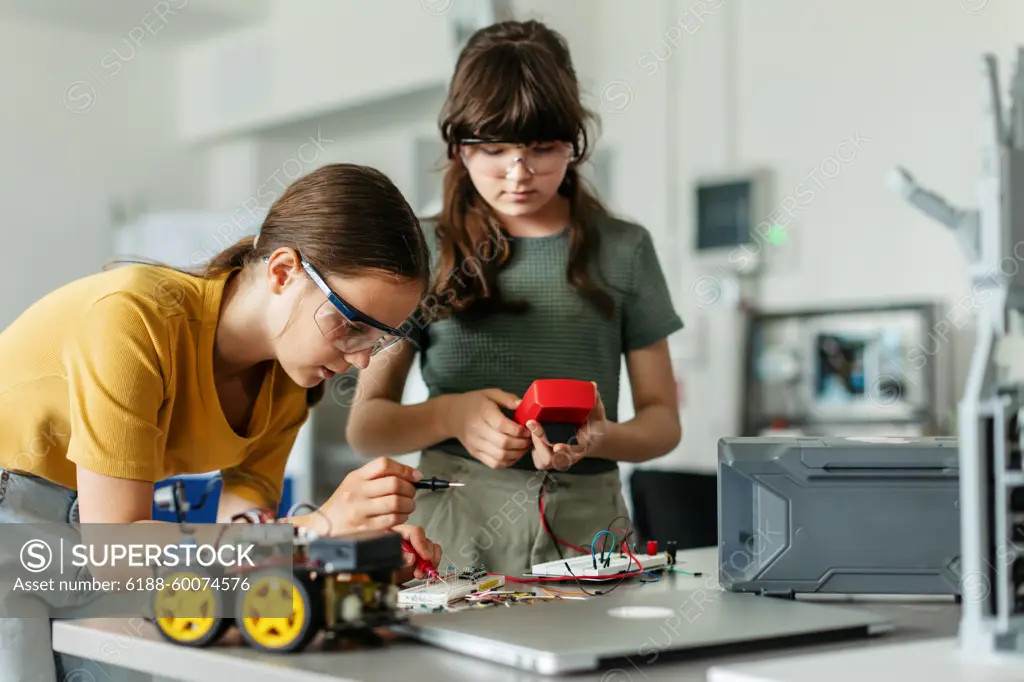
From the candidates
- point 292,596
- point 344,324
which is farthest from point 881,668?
point 344,324

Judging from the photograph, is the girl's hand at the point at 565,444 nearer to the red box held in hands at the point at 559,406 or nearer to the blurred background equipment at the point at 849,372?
the red box held in hands at the point at 559,406

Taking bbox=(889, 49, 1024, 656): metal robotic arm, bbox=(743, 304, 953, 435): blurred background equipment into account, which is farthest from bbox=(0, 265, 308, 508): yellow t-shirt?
bbox=(743, 304, 953, 435): blurred background equipment

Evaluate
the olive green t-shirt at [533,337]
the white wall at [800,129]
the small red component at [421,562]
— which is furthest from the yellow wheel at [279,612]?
the white wall at [800,129]

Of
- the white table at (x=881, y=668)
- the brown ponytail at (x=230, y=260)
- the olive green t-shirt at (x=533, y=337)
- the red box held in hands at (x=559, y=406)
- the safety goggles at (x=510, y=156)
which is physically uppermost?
the safety goggles at (x=510, y=156)

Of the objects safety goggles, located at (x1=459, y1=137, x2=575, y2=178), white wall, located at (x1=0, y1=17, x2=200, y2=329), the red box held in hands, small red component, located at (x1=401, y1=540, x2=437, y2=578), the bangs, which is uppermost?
white wall, located at (x1=0, y1=17, x2=200, y2=329)

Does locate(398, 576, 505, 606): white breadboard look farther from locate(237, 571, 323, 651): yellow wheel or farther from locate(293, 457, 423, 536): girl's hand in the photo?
locate(237, 571, 323, 651): yellow wheel

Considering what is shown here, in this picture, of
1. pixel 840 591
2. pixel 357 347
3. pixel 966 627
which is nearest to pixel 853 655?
pixel 966 627

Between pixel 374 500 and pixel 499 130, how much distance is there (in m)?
0.65

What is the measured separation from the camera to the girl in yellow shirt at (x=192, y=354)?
118cm

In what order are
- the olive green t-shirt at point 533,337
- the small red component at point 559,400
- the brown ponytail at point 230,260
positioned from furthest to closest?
1. the olive green t-shirt at point 533,337
2. the brown ponytail at point 230,260
3. the small red component at point 559,400

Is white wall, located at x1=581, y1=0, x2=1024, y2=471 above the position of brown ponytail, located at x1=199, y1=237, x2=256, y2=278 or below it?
above

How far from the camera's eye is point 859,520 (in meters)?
1.20

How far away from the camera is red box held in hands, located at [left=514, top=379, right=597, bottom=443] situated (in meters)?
1.34

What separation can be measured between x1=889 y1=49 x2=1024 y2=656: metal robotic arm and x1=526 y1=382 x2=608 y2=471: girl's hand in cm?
54
